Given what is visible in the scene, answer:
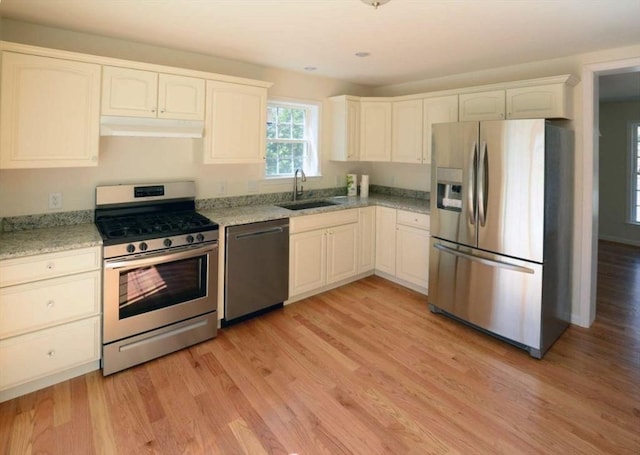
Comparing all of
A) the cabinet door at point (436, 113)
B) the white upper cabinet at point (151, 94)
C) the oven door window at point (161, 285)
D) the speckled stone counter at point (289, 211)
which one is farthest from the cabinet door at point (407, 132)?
the oven door window at point (161, 285)

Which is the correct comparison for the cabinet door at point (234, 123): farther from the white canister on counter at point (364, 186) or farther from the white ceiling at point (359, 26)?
the white canister on counter at point (364, 186)

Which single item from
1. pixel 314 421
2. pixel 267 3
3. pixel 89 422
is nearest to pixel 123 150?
pixel 267 3

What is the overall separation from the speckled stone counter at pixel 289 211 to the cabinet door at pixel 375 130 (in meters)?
0.55

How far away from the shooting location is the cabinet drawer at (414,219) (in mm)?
3748

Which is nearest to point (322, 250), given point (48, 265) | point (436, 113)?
point (436, 113)

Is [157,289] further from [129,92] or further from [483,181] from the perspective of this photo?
[483,181]

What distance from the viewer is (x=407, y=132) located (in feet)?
13.7

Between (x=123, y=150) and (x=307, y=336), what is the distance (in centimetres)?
216

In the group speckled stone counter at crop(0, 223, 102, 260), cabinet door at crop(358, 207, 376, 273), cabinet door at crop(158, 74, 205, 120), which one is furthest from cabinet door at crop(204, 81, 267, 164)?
cabinet door at crop(358, 207, 376, 273)

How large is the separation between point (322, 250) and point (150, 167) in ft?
5.90

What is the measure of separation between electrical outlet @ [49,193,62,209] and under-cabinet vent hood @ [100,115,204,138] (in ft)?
1.98

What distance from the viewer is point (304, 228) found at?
3588 millimetres

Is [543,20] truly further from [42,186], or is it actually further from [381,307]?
[42,186]

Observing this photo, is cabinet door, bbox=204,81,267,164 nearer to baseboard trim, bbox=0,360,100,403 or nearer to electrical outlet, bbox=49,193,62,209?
electrical outlet, bbox=49,193,62,209
